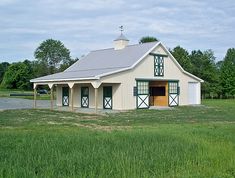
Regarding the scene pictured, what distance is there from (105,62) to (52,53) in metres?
66.3

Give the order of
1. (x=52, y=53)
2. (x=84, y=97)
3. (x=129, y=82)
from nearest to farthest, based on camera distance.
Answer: (x=129, y=82)
(x=84, y=97)
(x=52, y=53)

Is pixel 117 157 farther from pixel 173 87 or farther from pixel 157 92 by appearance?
pixel 157 92

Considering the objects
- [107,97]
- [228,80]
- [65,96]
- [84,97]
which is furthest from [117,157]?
[228,80]

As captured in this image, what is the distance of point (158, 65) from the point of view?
33250 mm

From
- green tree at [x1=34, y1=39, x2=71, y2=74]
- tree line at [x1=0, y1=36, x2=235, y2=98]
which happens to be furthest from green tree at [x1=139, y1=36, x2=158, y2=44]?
green tree at [x1=34, y1=39, x2=71, y2=74]

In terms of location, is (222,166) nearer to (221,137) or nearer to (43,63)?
(221,137)

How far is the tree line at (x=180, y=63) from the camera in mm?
61919

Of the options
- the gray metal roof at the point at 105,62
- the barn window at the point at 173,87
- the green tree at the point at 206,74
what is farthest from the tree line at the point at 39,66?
the barn window at the point at 173,87

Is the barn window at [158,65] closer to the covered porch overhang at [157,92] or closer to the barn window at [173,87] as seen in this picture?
the covered porch overhang at [157,92]

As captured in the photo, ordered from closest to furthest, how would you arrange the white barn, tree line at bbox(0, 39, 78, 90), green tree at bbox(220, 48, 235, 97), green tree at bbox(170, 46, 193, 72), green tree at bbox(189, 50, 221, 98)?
the white barn, green tree at bbox(170, 46, 193, 72), green tree at bbox(189, 50, 221, 98), green tree at bbox(220, 48, 235, 97), tree line at bbox(0, 39, 78, 90)

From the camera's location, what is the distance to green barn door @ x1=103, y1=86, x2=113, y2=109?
30594mm

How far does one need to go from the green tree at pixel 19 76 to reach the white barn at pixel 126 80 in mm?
55088

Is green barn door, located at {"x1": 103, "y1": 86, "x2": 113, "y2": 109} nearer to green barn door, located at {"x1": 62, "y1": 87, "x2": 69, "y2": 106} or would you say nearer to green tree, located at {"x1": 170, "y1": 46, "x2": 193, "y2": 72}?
green barn door, located at {"x1": 62, "y1": 87, "x2": 69, "y2": 106}

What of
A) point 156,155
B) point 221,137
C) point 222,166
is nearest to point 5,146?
point 156,155
